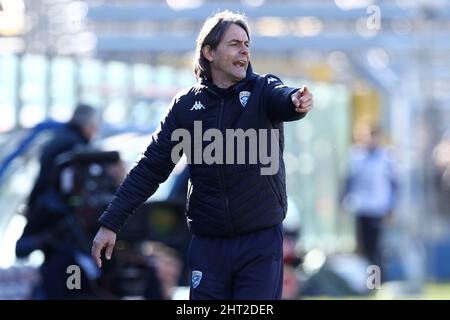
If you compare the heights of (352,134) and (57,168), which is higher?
(352,134)

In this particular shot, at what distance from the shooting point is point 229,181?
738 centimetres

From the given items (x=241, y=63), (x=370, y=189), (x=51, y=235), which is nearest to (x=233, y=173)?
(x=241, y=63)

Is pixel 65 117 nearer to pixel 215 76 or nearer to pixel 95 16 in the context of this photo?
pixel 215 76

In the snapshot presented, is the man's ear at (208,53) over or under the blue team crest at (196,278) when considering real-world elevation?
over

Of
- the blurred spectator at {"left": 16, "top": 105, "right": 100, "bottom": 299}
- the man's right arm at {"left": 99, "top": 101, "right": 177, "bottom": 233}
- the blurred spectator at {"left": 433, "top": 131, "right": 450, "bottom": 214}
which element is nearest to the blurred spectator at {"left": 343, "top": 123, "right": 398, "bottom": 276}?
the blurred spectator at {"left": 433, "top": 131, "right": 450, "bottom": 214}

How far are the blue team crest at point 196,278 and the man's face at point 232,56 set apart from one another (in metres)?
0.89

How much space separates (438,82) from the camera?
96.8ft

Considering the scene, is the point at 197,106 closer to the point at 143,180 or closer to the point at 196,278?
the point at 143,180

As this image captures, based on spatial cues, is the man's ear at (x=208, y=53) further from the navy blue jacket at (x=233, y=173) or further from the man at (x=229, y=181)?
the navy blue jacket at (x=233, y=173)

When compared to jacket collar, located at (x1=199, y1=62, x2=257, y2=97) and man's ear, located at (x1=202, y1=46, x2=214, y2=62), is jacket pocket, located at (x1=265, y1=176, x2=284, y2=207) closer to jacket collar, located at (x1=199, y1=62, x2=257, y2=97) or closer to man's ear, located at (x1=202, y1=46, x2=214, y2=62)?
jacket collar, located at (x1=199, y1=62, x2=257, y2=97)

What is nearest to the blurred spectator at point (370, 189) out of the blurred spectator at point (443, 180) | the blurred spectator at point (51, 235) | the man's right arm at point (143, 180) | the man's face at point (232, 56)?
the blurred spectator at point (443, 180)

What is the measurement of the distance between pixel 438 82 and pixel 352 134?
9.71 metres

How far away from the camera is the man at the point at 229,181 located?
739 cm
